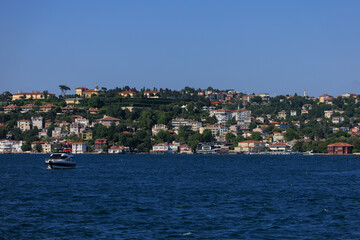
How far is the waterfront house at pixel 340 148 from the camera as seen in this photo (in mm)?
165250

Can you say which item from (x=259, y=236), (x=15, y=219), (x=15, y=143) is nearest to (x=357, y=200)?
(x=259, y=236)

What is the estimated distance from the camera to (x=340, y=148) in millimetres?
165625

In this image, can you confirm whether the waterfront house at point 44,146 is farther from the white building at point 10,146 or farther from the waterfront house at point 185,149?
the waterfront house at point 185,149

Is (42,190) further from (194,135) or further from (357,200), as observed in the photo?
(194,135)

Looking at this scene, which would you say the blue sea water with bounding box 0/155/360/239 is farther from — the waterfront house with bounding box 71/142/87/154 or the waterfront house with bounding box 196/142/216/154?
the waterfront house with bounding box 196/142/216/154

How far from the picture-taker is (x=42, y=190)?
4516 cm

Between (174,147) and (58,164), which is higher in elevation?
(174,147)

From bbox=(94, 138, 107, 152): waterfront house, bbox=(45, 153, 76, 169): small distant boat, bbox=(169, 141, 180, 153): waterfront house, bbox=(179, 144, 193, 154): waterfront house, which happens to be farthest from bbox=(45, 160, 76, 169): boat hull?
bbox=(169, 141, 180, 153): waterfront house

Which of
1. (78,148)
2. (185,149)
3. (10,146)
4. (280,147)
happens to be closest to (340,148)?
(280,147)

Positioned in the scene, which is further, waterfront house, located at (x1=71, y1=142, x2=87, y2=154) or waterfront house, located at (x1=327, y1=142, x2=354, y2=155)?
waterfront house, located at (x1=71, y1=142, x2=87, y2=154)

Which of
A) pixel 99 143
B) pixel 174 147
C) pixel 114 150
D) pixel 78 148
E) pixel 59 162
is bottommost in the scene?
pixel 59 162

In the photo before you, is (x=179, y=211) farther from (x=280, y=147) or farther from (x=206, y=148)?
(x=280, y=147)

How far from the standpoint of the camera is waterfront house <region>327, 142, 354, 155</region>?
165 meters

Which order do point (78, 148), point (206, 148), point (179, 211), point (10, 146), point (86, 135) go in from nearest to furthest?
point (179, 211), point (78, 148), point (206, 148), point (10, 146), point (86, 135)
